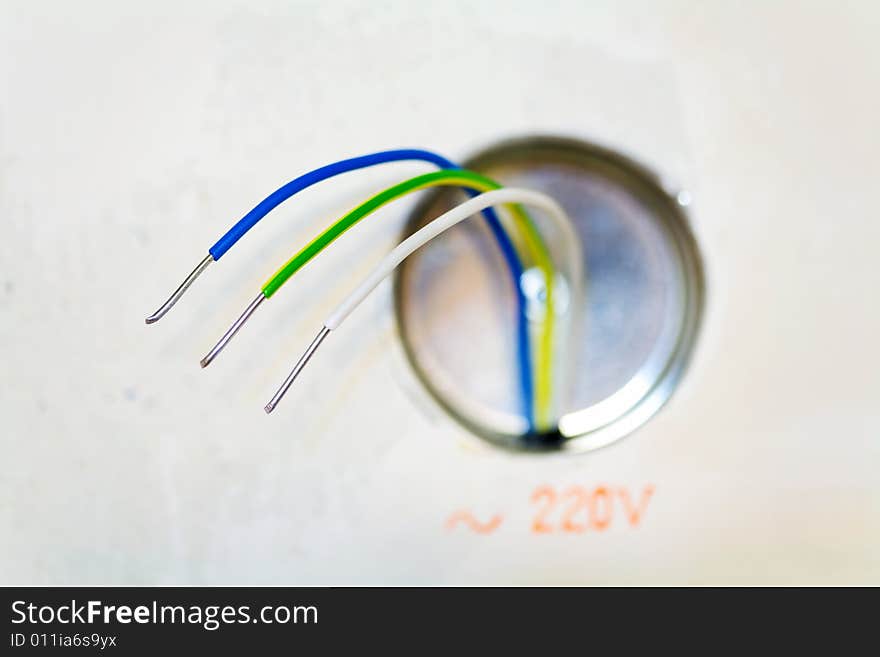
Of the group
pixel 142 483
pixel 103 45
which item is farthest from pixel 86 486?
pixel 103 45

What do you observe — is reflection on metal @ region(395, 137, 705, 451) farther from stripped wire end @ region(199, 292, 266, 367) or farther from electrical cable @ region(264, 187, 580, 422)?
stripped wire end @ region(199, 292, 266, 367)

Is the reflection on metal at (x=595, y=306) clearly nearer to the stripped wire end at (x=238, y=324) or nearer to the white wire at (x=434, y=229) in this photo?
the white wire at (x=434, y=229)

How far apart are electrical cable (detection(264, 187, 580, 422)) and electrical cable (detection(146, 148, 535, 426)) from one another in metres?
0.04

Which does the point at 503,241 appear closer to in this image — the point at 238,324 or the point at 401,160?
the point at 401,160

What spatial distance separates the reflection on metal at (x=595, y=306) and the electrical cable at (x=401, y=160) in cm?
1

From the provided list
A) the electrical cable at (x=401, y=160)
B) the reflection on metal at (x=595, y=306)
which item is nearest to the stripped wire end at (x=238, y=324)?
the electrical cable at (x=401, y=160)

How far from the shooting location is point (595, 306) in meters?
0.47

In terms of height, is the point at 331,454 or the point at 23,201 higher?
the point at 23,201

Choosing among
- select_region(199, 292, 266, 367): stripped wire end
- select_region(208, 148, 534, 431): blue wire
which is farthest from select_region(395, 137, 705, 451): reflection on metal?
select_region(199, 292, 266, 367): stripped wire end

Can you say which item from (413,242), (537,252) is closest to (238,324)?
(413,242)

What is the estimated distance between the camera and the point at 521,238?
0.47m

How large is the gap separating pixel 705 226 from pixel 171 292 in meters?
0.32

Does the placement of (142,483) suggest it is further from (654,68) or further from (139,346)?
(654,68)

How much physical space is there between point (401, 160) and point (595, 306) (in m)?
0.15
